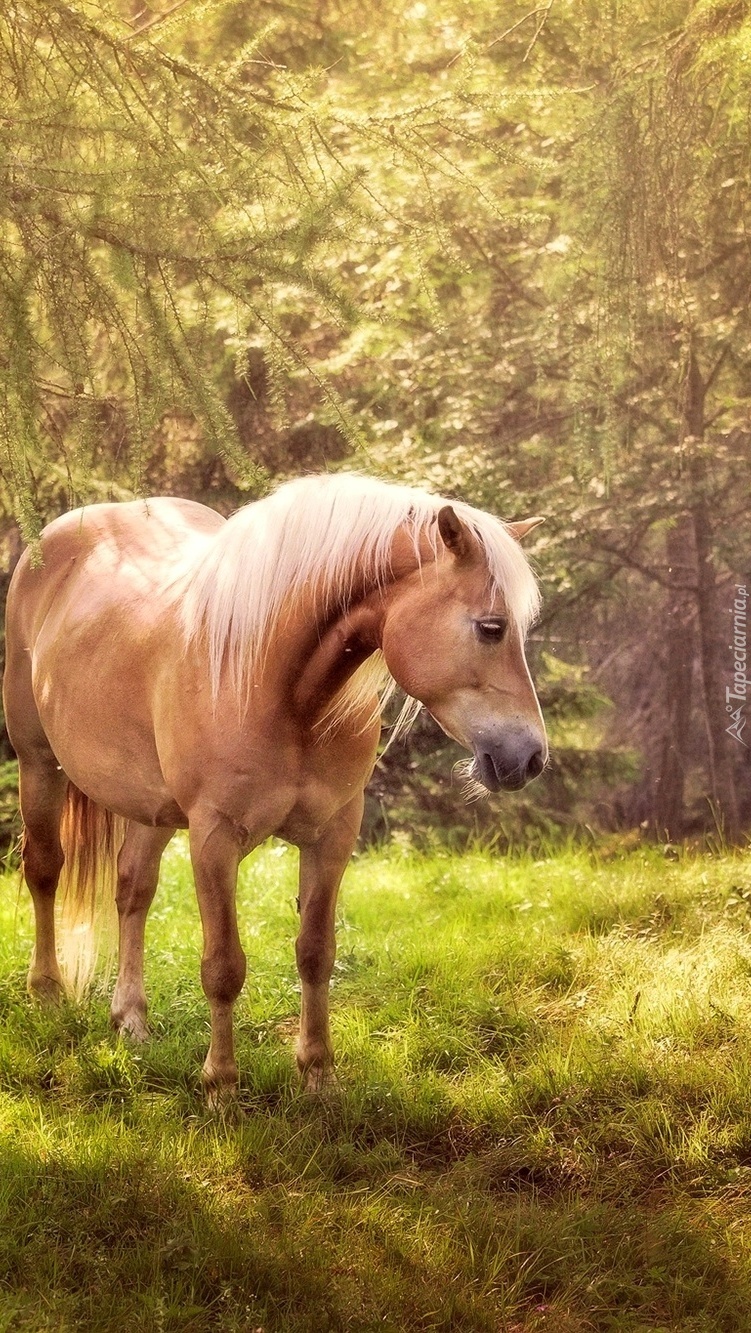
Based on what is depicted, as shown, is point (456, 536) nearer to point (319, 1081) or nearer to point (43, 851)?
point (319, 1081)

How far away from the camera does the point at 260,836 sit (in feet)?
11.7

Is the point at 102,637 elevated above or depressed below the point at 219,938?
above

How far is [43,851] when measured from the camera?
4742mm

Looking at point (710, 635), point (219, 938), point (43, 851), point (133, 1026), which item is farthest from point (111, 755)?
point (710, 635)

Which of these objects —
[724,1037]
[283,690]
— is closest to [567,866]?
[724,1037]

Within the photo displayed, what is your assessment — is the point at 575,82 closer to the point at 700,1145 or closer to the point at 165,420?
the point at 165,420

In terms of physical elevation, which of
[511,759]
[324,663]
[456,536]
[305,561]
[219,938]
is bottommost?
[219,938]

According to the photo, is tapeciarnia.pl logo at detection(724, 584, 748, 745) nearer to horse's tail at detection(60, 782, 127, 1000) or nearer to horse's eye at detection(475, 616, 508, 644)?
horse's tail at detection(60, 782, 127, 1000)

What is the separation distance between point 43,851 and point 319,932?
1.42 metres

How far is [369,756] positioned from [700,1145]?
149cm

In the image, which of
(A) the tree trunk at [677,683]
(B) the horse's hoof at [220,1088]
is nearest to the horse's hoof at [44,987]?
(B) the horse's hoof at [220,1088]

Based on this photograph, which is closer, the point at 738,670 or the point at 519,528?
the point at 519,528

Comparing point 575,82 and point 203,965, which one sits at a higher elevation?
point 575,82

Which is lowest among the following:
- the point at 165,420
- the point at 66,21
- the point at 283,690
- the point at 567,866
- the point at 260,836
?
the point at 567,866
